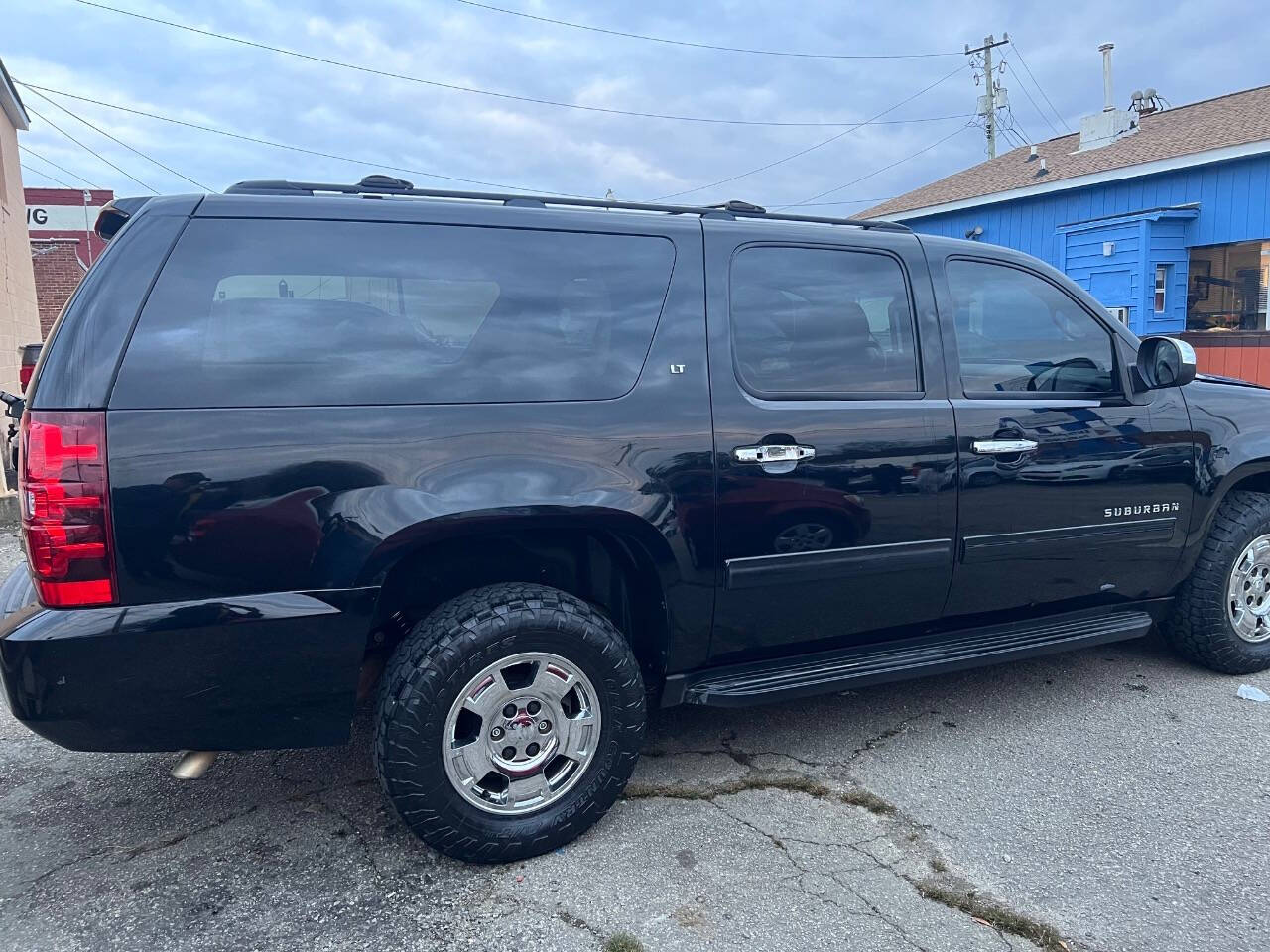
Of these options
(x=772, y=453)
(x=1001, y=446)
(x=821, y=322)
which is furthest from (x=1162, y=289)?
(x=772, y=453)

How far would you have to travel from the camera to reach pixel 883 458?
315 centimetres

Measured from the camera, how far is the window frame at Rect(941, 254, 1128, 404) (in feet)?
11.3

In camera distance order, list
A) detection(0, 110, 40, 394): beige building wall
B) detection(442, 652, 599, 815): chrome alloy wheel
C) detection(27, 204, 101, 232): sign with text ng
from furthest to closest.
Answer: detection(27, 204, 101, 232): sign with text ng < detection(0, 110, 40, 394): beige building wall < detection(442, 652, 599, 815): chrome alloy wheel

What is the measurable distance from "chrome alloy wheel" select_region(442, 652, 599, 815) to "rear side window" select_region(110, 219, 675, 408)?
2.73 feet

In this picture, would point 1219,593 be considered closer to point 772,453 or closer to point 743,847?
point 772,453

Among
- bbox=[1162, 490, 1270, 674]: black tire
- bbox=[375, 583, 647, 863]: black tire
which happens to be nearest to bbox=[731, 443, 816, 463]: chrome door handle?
bbox=[375, 583, 647, 863]: black tire

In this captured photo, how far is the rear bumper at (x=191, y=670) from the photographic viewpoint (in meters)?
2.29

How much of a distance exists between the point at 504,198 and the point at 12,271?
39.0ft

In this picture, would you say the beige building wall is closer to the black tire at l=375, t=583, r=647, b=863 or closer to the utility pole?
the black tire at l=375, t=583, r=647, b=863

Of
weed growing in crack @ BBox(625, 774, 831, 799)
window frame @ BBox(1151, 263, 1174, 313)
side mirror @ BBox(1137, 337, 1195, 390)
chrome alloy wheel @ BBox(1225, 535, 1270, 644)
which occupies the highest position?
window frame @ BBox(1151, 263, 1174, 313)

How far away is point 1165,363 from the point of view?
12.0 ft

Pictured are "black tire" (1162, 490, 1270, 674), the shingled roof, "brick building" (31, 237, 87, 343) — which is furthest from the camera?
"brick building" (31, 237, 87, 343)

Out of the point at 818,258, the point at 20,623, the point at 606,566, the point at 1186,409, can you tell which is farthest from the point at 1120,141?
the point at 20,623

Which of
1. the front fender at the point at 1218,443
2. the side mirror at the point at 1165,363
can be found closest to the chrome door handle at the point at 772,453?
the side mirror at the point at 1165,363
